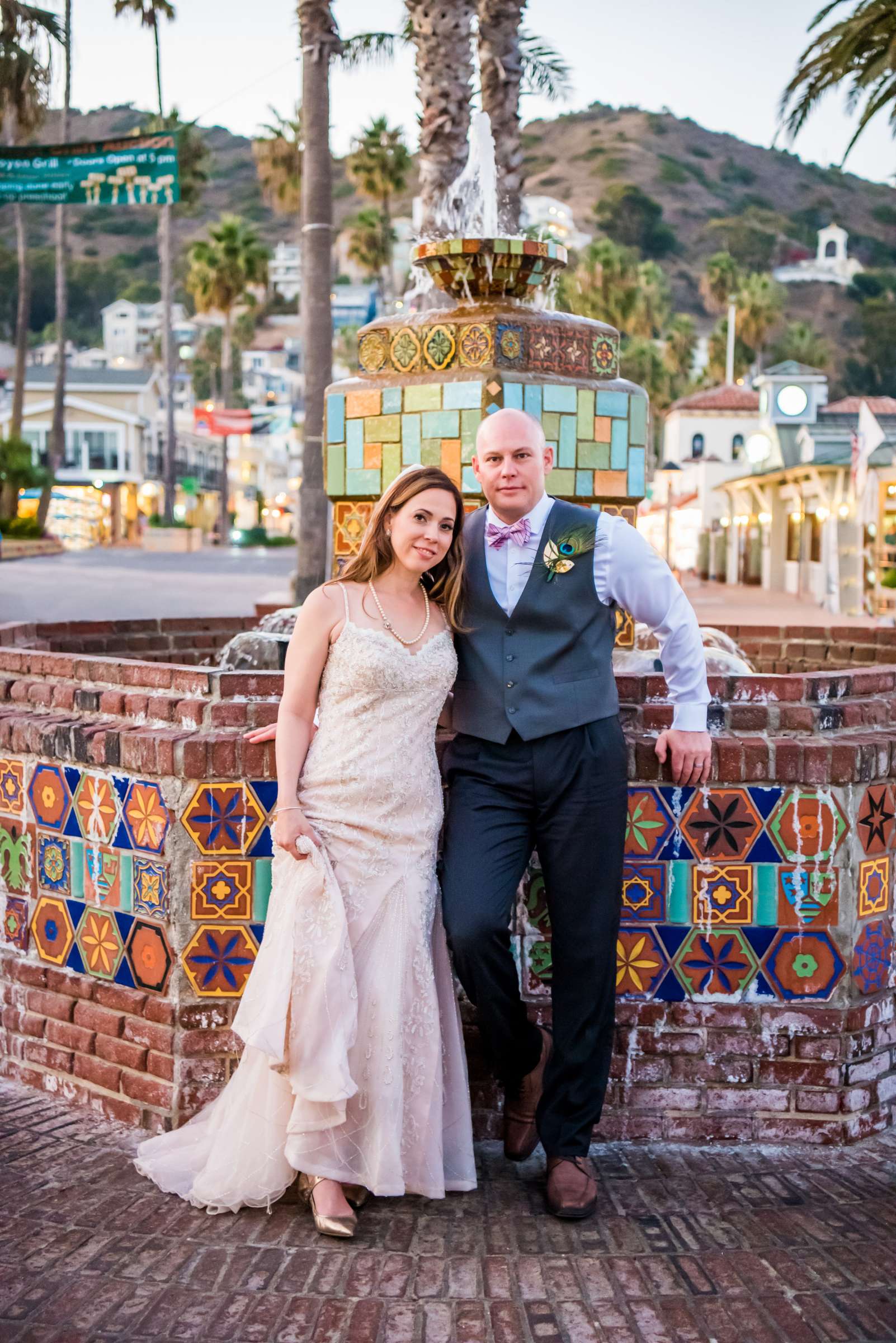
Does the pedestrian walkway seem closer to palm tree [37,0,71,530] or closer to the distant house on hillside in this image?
palm tree [37,0,71,530]

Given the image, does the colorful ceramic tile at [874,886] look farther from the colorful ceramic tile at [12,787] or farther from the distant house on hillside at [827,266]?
the distant house on hillside at [827,266]

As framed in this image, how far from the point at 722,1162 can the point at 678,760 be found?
1.09 m

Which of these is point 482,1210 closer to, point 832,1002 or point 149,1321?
point 149,1321

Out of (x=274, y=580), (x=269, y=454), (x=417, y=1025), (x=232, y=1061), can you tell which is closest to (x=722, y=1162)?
(x=417, y=1025)

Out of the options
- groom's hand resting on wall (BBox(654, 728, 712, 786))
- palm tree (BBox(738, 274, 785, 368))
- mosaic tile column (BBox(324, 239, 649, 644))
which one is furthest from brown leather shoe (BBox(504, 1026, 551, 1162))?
palm tree (BBox(738, 274, 785, 368))

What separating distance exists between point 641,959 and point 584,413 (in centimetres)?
218

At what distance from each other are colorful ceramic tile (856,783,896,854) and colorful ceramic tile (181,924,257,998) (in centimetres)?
172

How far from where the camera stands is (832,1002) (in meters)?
3.79

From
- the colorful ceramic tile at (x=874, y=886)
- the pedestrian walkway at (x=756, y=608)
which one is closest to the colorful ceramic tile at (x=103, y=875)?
the colorful ceramic tile at (x=874, y=886)

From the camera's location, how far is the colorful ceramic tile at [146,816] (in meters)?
3.76

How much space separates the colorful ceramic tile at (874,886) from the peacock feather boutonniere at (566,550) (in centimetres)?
122

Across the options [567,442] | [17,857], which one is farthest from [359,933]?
[567,442]

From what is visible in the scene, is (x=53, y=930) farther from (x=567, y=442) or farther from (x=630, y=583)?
(x=567, y=442)

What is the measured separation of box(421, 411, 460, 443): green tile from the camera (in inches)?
194
